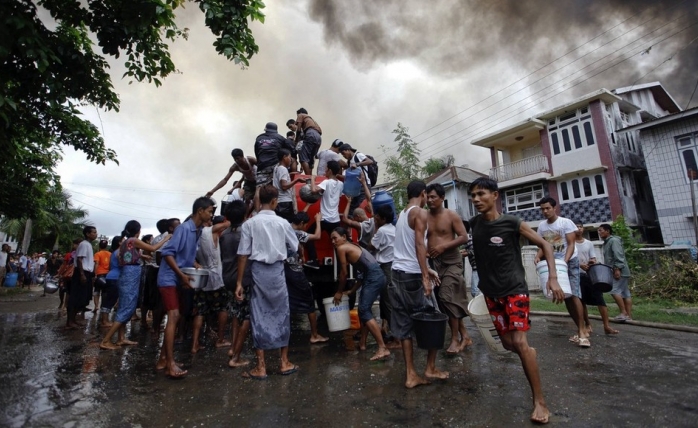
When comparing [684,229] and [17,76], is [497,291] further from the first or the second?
[684,229]

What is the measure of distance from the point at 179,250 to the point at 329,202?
2.64 meters

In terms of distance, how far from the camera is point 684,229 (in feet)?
51.2

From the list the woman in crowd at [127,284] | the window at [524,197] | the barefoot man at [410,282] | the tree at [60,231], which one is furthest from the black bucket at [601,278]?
the tree at [60,231]

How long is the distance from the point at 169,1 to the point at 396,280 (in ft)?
15.8

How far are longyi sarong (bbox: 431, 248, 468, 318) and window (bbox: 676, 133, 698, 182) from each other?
16.9m

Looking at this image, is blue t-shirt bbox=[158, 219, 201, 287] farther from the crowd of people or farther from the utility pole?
the utility pole

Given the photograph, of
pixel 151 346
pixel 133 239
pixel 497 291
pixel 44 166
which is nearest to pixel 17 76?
pixel 133 239

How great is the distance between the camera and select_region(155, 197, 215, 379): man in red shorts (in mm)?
3908

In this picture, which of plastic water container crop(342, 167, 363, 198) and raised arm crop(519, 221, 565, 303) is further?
plastic water container crop(342, 167, 363, 198)

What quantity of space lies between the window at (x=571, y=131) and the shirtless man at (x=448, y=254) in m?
19.7

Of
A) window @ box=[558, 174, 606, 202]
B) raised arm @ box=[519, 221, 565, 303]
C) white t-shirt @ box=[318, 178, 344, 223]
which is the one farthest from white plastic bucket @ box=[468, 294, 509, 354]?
window @ box=[558, 174, 606, 202]

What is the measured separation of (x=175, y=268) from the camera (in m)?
4.02

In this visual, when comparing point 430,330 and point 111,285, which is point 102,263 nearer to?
point 111,285

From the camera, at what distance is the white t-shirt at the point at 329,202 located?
6.16 metres
